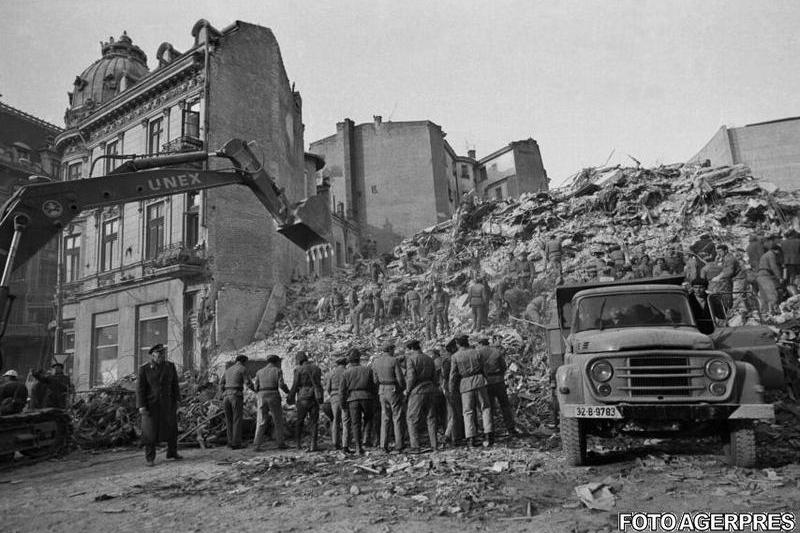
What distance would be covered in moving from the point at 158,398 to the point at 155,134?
19.0 meters

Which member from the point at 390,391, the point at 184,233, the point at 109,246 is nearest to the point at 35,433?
the point at 390,391

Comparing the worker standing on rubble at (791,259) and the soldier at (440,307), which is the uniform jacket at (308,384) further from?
the worker standing on rubble at (791,259)

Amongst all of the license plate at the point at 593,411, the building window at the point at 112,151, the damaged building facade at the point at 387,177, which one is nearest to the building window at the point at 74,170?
the building window at the point at 112,151

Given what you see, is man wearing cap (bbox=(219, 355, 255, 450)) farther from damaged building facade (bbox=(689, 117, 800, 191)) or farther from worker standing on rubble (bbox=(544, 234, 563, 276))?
damaged building facade (bbox=(689, 117, 800, 191))

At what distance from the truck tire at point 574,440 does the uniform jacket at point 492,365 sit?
2593 mm

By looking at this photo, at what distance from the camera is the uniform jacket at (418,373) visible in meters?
8.66

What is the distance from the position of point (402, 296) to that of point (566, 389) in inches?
584

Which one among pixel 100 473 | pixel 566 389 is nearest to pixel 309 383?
pixel 100 473

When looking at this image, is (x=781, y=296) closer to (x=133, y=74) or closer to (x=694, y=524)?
(x=694, y=524)

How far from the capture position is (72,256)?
1083 inches

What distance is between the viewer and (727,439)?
5.97m

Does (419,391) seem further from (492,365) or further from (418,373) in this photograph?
(492,365)

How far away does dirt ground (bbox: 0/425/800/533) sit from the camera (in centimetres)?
477

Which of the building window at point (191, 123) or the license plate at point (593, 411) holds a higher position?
the building window at point (191, 123)
